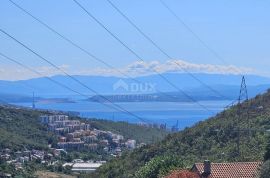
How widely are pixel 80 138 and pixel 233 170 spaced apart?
10602cm

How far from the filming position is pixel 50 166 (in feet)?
323

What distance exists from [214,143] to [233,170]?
61.2 ft

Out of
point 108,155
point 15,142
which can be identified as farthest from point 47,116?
point 15,142

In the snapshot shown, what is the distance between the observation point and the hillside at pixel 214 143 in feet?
153

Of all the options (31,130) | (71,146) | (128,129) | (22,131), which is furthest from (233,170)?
(128,129)

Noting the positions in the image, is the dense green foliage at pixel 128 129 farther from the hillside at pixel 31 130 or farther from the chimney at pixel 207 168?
the chimney at pixel 207 168

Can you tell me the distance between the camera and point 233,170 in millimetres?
34094

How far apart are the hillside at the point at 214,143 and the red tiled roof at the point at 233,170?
6.62 m

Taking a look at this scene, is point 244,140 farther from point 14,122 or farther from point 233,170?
point 14,122

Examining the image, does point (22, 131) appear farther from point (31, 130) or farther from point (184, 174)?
point (184, 174)

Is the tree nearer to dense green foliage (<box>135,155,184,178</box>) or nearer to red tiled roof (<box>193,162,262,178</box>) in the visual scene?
red tiled roof (<box>193,162,262,178</box>)

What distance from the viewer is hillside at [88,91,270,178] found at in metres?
46.6

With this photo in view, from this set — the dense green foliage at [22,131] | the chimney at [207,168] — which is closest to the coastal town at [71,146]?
the dense green foliage at [22,131]

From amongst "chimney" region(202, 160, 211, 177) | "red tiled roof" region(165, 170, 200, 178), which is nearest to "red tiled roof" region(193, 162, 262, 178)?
"chimney" region(202, 160, 211, 177)
